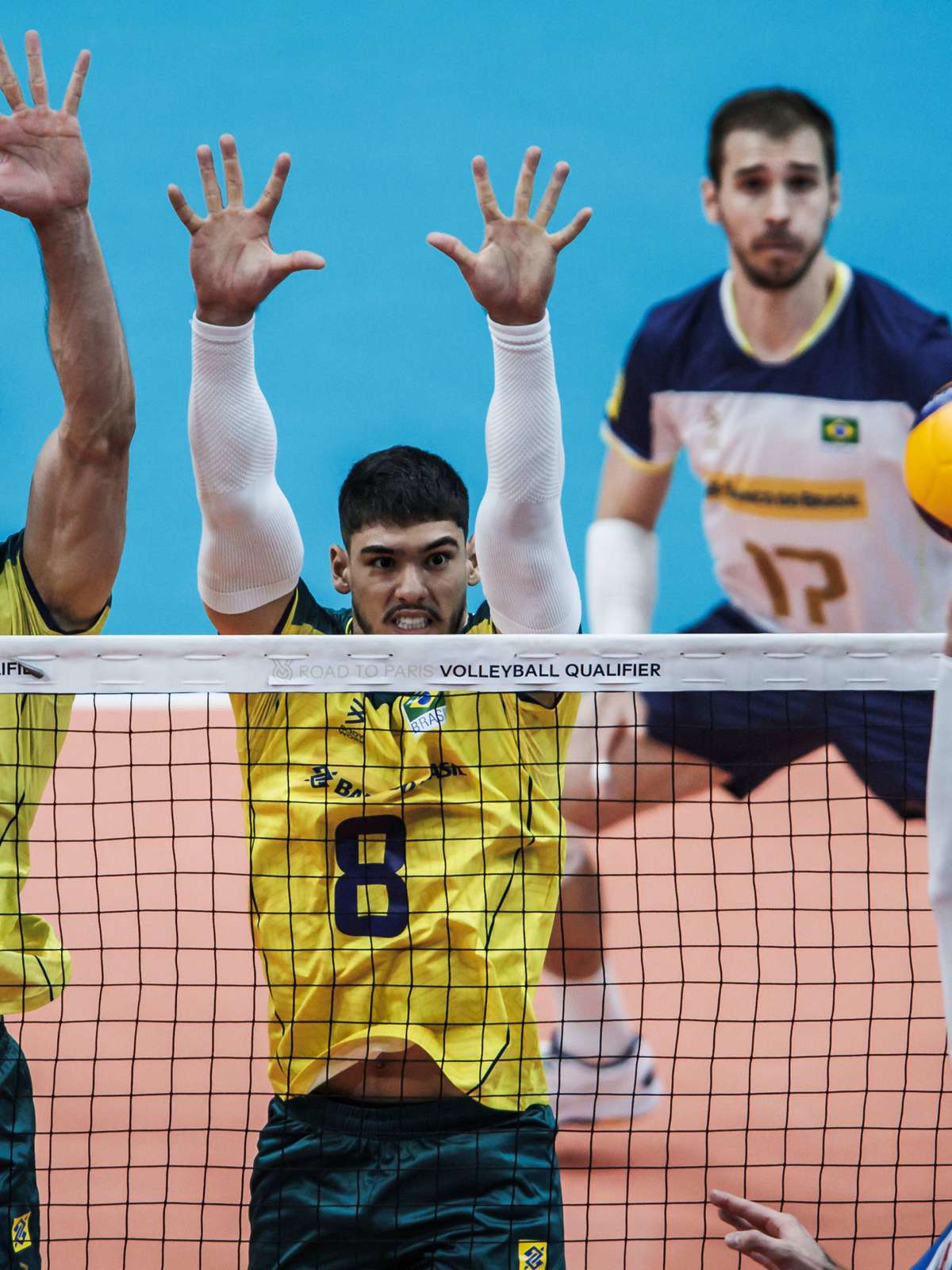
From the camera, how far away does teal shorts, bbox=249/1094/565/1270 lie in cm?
307

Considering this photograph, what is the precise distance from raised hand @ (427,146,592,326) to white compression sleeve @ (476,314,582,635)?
44mm

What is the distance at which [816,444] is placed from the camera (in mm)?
7020

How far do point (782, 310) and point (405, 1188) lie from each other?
5.00 meters

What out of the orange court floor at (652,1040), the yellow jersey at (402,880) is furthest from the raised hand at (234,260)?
the orange court floor at (652,1040)

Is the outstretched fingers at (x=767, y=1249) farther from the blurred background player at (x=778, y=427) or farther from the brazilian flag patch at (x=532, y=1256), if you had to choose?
the blurred background player at (x=778, y=427)

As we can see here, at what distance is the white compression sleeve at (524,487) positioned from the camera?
3.23 m

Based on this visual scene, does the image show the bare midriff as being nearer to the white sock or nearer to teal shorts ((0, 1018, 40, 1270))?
teal shorts ((0, 1018, 40, 1270))

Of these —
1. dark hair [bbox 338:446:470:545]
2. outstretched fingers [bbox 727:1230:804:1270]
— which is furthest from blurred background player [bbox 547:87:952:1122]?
outstretched fingers [bbox 727:1230:804:1270]

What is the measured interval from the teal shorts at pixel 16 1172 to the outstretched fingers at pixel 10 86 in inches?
75.5

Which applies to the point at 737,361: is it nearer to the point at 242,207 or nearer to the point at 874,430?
the point at 874,430

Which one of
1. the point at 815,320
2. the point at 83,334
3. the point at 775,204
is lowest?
the point at 83,334

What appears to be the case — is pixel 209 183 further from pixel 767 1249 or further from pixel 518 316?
pixel 767 1249

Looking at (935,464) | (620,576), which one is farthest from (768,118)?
(935,464)

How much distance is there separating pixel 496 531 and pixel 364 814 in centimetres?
62
